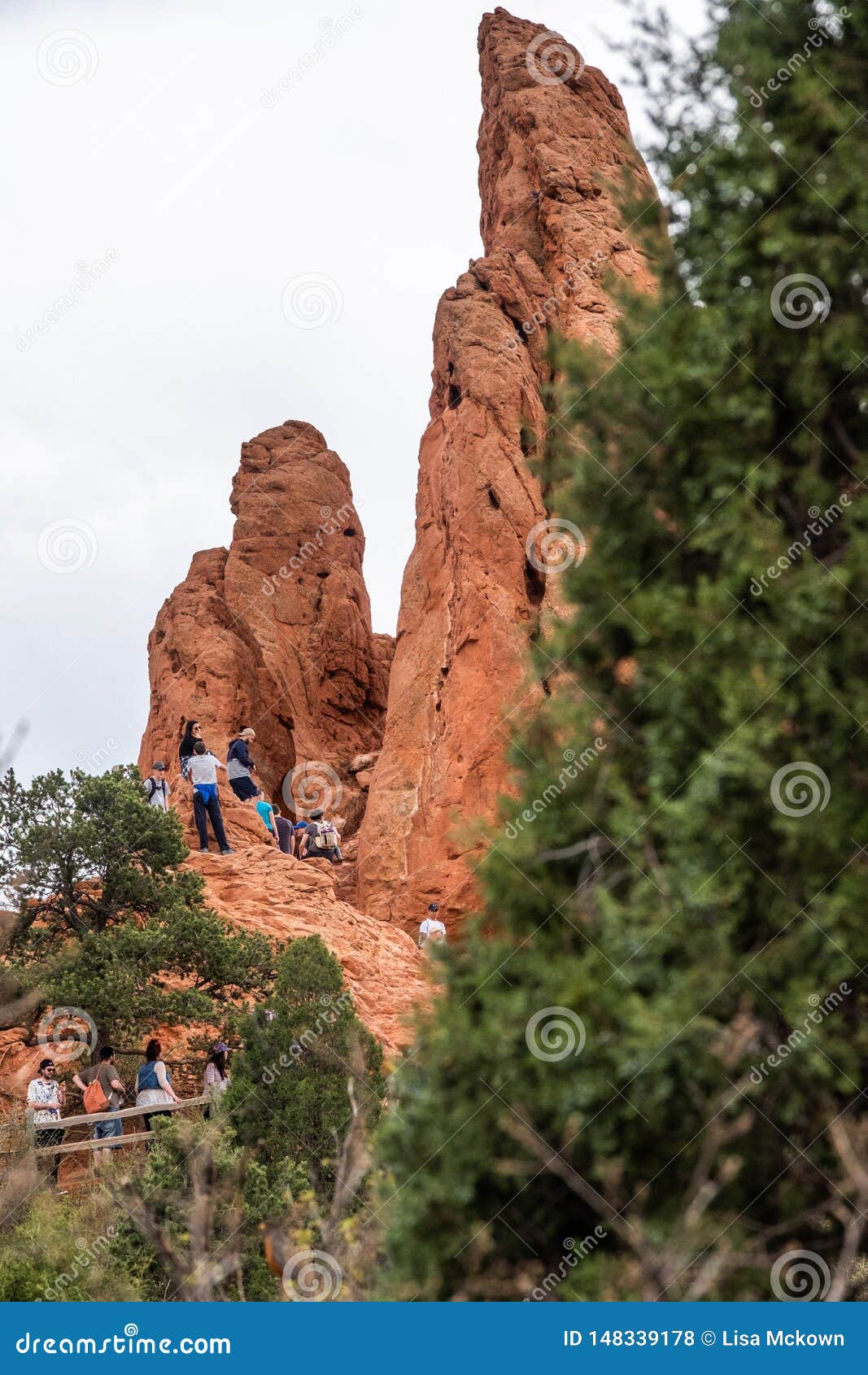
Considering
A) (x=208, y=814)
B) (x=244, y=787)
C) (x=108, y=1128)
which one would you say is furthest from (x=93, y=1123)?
(x=244, y=787)

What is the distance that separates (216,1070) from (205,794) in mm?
8070

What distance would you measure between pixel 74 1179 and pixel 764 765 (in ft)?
39.5

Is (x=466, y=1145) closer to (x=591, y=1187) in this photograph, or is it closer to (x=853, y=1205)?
(x=591, y=1187)

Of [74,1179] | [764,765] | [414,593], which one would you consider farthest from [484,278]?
[764,765]

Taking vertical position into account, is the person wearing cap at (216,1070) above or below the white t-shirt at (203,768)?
below

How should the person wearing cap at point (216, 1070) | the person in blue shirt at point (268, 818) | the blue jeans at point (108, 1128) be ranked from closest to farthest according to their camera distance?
the blue jeans at point (108, 1128) → the person wearing cap at point (216, 1070) → the person in blue shirt at point (268, 818)

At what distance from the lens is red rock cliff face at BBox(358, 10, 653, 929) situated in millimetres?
28469

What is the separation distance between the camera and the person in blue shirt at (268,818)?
84.6 ft

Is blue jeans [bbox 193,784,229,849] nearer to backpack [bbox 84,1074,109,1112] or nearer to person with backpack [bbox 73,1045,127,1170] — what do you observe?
person with backpack [bbox 73,1045,127,1170]

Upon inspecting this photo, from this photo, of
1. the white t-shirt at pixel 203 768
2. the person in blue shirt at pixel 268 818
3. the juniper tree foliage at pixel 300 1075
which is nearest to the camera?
the juniper tree foliage at pixel 300 1075

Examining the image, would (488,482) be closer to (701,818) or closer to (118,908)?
(118,908)

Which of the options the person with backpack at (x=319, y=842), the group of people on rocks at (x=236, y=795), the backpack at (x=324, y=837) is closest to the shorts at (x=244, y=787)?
the group of people on rocks at (x=236, y=795)

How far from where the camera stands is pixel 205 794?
2244cm

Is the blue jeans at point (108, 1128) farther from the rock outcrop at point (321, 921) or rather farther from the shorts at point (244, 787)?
the shorts at point (244, 787)
